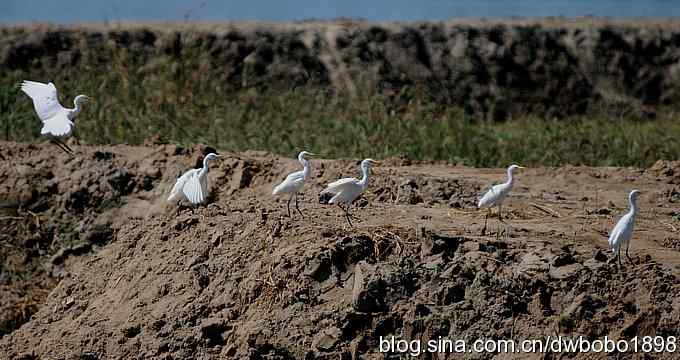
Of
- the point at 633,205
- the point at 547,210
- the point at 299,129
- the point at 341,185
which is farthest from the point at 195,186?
the point at 299,129

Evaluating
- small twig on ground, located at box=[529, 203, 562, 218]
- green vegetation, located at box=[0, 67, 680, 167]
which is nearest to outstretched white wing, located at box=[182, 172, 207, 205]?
small twig on ground, located at box=[529, 203, 562, 218]

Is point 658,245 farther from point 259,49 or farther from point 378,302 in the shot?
point 259,49

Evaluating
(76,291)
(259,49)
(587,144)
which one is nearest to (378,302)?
(76,291)

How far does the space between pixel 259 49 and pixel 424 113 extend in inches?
211

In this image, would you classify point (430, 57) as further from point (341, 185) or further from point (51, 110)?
point (341, 185)

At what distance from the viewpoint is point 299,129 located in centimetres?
1242

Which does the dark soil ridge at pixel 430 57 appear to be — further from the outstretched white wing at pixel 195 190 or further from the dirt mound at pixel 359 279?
the outstretched white wing at pixel 195 190

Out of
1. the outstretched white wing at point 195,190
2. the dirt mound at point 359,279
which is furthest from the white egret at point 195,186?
the dirt mound at point 359,279

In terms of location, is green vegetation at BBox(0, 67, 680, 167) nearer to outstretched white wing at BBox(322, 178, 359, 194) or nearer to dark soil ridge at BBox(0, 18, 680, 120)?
dark soil ridge at BBox(0, 18, 680, 120)

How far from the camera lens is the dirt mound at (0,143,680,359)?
607 centimetres

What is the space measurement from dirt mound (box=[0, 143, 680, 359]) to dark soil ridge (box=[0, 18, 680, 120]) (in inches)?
351

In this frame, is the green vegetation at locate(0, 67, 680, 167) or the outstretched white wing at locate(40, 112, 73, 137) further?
the green vegetation at locate(0, 67, 680, 167)

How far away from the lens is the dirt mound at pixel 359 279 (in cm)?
607

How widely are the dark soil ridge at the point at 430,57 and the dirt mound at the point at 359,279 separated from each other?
351 inches
